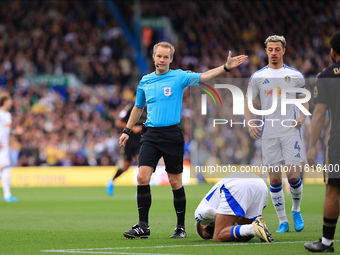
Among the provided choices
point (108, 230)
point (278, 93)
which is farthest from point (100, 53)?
point (278, 93)

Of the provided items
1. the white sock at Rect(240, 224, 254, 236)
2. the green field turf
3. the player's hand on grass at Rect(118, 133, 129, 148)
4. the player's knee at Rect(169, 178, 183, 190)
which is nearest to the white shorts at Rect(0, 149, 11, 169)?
the green field turf

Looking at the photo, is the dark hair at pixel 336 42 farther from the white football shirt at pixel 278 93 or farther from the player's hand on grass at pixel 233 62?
the white football shirt at pixel 278 93

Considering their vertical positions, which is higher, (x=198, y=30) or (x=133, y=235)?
(x=198, y=30)

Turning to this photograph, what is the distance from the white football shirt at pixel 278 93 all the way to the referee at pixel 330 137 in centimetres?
219

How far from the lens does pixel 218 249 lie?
17.8 ft

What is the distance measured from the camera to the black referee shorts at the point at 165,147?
6.63 m

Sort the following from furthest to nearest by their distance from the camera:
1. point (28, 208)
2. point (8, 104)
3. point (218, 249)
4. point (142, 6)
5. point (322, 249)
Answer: point (142, 6) → point (8, 104) → point (28, 208) → point (218, 249) → point (322, 249)

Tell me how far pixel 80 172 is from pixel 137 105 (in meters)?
14.7

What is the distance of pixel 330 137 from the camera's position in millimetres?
5004

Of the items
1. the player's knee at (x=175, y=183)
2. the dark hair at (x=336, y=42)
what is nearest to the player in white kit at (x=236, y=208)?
the player's knee at (x=175, y=183)

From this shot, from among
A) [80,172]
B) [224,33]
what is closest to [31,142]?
[80,172]

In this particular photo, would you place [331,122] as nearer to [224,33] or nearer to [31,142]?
[31,142]

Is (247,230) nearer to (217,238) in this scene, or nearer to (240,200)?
(240,200)

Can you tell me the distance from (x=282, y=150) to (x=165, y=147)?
1740 millimetres
